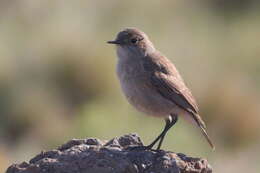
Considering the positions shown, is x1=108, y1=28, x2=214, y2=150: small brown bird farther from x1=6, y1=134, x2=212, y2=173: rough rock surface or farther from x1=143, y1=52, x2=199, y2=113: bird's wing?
x1=6, y1=134, x2=212, y2=173: rough rock surface

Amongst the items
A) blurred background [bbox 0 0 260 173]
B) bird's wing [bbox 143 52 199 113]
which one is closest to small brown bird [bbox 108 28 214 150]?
bird's wing [bbox 143 52 199 113]

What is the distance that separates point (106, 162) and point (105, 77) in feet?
33.6

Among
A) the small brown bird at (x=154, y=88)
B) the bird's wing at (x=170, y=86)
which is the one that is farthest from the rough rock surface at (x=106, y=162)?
the bird's wing at (x=170, y=86)

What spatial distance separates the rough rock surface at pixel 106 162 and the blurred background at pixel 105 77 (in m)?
5.48

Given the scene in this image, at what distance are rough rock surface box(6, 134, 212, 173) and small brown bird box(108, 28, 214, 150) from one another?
40.6 inches

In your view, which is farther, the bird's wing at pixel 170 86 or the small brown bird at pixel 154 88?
the bird's wing at pixel 170 86

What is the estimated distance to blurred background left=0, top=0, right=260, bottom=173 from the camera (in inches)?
682

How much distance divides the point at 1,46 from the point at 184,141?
676 centimetres

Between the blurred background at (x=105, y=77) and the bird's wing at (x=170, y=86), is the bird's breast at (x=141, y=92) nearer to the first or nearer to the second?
the bird's wing at (x=170, y=86)

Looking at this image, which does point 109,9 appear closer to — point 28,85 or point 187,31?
point 187,31

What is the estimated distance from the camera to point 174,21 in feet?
86.7

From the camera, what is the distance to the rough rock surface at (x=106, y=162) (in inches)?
384

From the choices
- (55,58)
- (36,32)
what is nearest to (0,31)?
(36,32)

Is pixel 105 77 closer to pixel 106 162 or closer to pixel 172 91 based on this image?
pixel 172 91
